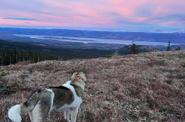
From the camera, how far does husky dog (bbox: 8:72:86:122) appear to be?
7172mm

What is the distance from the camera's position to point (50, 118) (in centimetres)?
972

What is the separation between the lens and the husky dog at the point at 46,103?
23.5 ft

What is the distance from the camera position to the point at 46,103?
745cm

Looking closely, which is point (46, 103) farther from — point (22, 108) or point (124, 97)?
point (124, 97)

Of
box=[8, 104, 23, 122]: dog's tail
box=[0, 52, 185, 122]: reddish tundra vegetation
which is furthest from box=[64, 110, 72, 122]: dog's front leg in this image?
box=[8, 104, 23, 122]: dog's tail

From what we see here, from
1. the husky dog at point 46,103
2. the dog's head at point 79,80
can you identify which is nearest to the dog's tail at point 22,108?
the husky dog at point 46,103

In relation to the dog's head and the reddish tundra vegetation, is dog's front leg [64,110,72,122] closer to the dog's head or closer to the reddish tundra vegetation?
the reddish tundra vegetation

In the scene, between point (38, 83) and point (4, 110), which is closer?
point (4, 110)

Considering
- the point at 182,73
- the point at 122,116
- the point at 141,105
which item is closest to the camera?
the point at 122,116

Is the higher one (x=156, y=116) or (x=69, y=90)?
(x=69, y=90)

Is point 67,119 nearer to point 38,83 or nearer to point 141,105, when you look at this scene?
point 141,105

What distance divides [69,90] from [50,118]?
175cm

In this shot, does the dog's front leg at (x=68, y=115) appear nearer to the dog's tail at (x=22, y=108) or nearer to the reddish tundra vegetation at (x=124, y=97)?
the reddish tundra vegetation at (x=124, y=97)

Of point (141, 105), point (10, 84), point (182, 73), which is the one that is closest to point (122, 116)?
point (141, 105)
